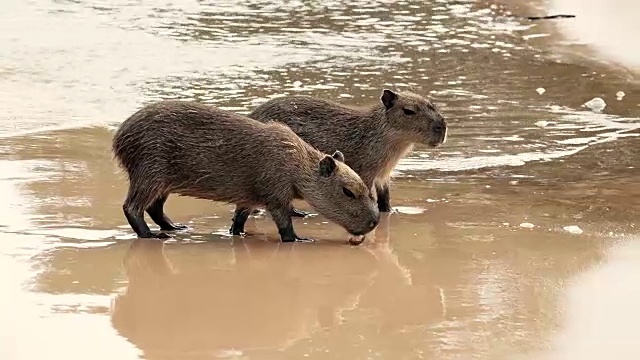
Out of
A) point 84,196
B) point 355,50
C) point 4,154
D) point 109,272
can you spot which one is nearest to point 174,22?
point 355,50

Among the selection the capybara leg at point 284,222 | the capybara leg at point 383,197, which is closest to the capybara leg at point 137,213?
the capybara leg at point 284,222

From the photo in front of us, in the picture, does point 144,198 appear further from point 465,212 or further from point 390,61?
point 390,61

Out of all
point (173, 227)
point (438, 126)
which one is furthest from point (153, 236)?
point (438, 126)

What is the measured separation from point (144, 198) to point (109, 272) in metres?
0.90

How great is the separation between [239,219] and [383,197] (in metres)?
0.98

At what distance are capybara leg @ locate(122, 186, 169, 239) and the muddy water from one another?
118 mm

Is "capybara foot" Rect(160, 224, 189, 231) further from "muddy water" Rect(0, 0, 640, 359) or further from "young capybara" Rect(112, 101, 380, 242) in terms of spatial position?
"muddy water" Rect(0, 0, 640, 359)

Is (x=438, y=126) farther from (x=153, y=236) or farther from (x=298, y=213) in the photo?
(x=153, y=236)

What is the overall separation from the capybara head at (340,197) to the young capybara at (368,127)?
3.04 feet

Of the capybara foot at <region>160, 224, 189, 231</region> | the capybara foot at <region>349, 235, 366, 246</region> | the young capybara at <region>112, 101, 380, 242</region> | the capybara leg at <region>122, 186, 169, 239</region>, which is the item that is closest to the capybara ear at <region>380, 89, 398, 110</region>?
the young capybara at <region>112, 101, 380, 242</region>

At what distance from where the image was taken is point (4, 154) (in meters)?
7.60

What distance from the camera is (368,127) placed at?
7105 mm

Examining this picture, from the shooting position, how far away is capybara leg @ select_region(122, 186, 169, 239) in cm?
594

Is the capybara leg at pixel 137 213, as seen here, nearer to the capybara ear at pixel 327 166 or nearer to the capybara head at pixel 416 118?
the capybara ear at pixel 327 166
